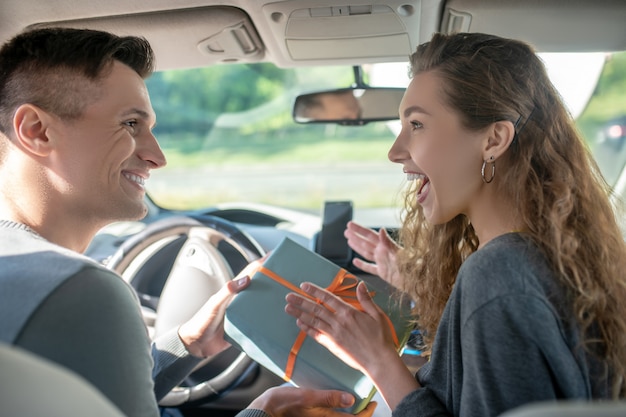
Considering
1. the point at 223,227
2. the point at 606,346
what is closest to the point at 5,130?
the point at 223,227

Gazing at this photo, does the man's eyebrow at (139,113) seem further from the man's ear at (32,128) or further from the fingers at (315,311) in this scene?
the fingers at (315,311)

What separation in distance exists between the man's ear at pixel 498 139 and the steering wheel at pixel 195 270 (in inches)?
59.7

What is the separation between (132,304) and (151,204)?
2.56m

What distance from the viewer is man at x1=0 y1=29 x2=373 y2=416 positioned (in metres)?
1.41

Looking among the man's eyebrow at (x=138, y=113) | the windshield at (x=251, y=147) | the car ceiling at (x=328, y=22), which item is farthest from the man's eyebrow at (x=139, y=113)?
the windshield at (x=251, y=147)

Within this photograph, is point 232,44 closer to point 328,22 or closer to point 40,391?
point 328,22

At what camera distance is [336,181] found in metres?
9.48

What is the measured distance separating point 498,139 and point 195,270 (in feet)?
6.01

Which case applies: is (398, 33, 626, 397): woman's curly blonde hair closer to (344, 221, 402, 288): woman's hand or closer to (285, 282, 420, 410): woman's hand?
(285, 282, 420, 410): woman's hand

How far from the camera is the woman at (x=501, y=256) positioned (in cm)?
148

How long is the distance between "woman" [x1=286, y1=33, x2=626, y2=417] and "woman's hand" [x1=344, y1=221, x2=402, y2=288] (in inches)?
15.1

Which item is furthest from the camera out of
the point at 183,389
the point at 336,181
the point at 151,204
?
the point at 336,181

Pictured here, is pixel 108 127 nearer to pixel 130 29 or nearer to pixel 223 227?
pixel 130 29

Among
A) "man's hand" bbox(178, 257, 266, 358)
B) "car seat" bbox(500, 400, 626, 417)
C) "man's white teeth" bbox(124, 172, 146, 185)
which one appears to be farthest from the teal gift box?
"car seat" bbox(500, 400, 626, 417)
